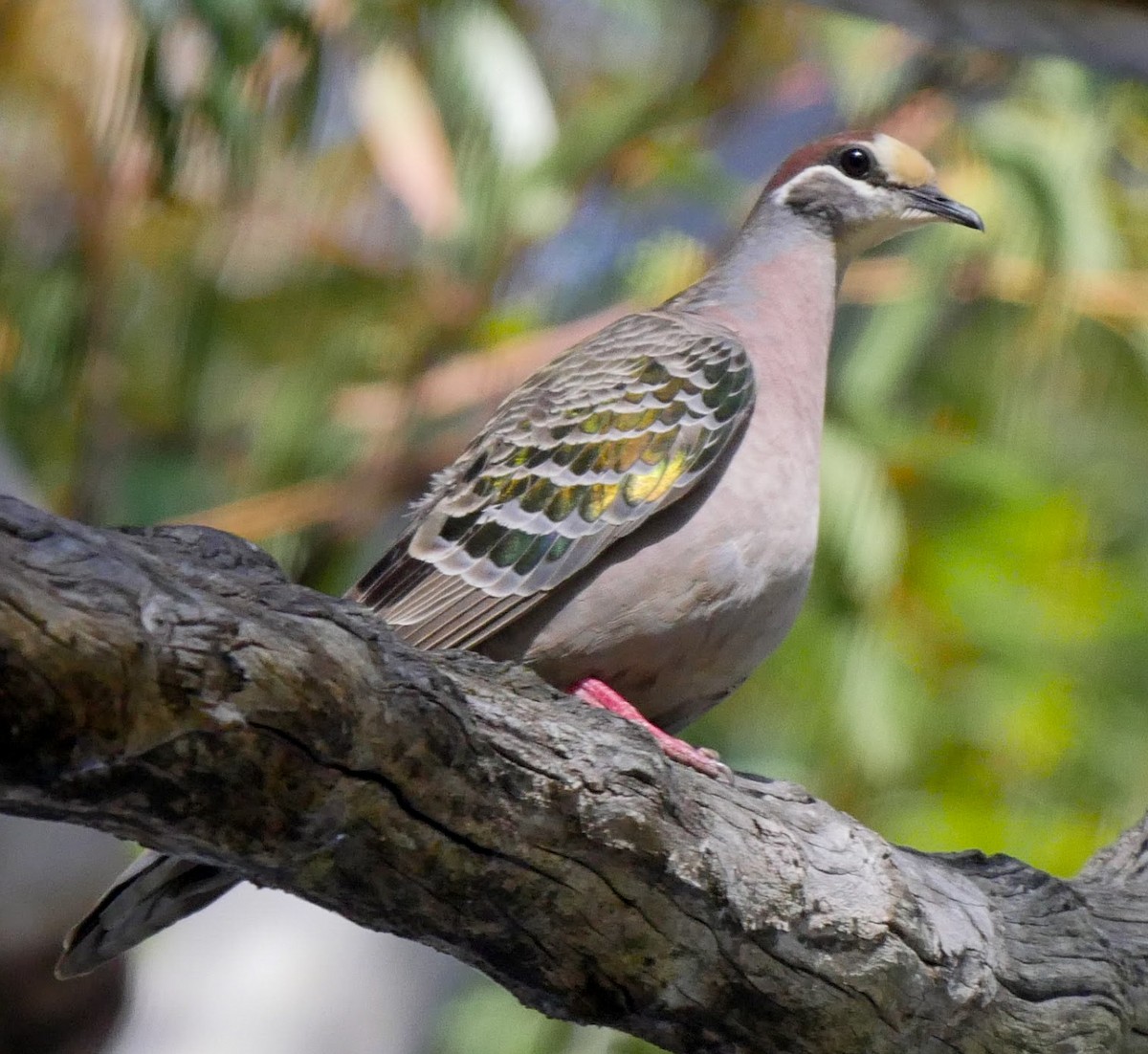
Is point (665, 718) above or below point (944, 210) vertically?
below

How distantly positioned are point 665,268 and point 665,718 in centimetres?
303

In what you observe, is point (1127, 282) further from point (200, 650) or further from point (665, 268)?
point (200, 650)

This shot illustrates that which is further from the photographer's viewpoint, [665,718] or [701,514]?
[665,718]

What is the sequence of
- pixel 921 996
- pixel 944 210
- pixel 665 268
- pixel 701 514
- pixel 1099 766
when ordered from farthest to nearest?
1. pixel 1099 766
2. pixel 665 268
3. pixel 944 210
4. pixel 701 514
5. pixel 921 996

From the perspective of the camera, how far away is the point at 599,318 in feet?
20.2

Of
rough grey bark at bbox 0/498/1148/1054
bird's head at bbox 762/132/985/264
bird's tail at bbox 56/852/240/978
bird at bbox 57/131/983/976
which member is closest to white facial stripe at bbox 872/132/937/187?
bird's head at bbox 762/132/985/264

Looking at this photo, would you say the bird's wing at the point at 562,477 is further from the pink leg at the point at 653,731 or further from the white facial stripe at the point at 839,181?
the white facial stripe at the point at 839,181

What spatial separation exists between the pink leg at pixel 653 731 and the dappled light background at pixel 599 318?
2.63 m

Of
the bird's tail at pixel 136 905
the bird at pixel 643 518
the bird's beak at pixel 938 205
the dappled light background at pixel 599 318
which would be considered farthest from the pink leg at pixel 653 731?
the dappled light background at pixel 599 318

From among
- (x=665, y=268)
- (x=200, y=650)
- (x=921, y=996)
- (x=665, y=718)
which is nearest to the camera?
(x=200, y=650)

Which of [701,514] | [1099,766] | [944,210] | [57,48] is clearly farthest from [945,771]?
Answer: [57,48]

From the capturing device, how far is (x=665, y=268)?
607cm

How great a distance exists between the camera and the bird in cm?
305

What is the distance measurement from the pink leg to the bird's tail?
0.64 meters
